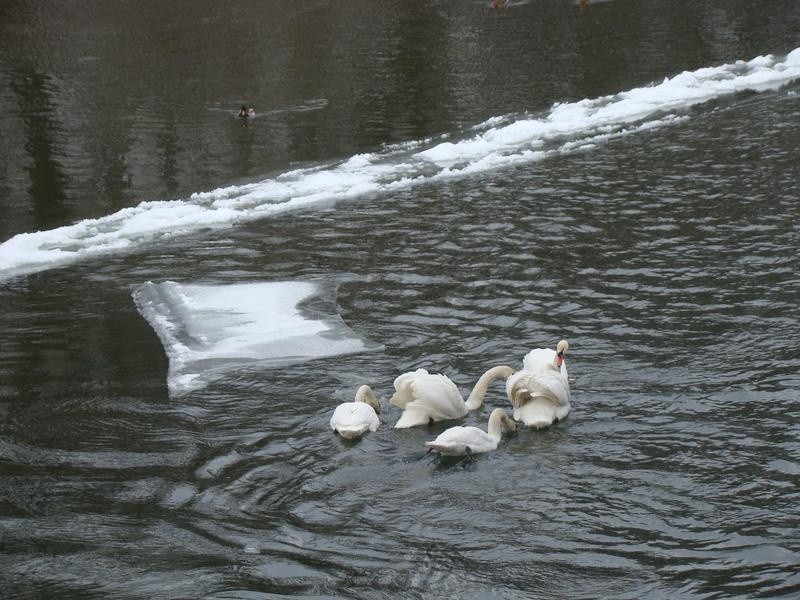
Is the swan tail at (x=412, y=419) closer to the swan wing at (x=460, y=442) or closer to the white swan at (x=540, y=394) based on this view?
the swan wing at (x=460, y=442)

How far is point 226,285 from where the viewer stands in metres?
14.6

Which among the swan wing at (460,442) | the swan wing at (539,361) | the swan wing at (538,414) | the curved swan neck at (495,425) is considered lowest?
the swan wing at (460,442)

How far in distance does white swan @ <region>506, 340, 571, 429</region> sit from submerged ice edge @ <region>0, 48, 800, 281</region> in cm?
813

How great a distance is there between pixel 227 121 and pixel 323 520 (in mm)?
17489

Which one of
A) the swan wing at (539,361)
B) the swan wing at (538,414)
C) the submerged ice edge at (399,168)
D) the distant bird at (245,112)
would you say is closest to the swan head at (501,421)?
the swan wing at (538,414)

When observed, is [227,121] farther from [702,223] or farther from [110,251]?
[702,223]

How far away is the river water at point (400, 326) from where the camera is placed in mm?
8164

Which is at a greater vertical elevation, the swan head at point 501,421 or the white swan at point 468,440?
the swan head at point 501,421

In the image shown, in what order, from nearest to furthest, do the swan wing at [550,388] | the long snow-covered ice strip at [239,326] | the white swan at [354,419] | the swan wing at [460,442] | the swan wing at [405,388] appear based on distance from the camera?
the swan wing at [460,442], the white swan at [354,419], the swan wing at [550,388], the swan wing at [405,388], the long snow-covered ice strip at [239,326]

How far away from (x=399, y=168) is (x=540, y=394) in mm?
10514

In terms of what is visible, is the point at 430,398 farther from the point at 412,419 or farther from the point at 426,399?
the point at 412,419

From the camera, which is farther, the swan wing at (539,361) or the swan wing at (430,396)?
the swan wing at (539,361)

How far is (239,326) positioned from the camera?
13250mm

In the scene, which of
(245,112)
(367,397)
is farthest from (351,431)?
(245,112)
